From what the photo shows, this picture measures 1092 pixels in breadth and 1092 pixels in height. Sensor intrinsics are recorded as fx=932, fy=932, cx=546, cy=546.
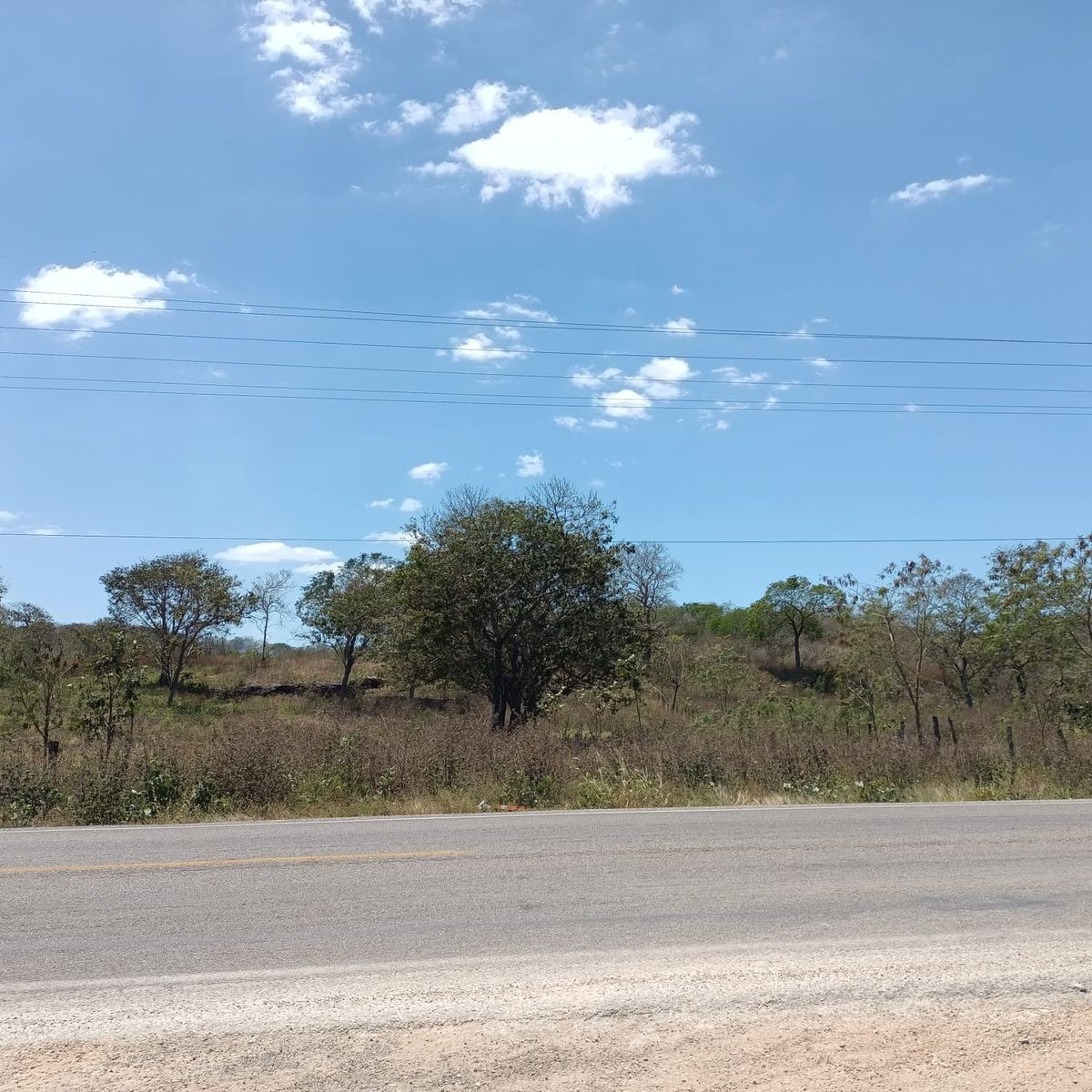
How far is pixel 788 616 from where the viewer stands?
67812 millimetres

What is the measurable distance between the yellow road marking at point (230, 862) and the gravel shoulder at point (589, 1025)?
319cm

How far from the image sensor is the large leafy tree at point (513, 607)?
2298cm

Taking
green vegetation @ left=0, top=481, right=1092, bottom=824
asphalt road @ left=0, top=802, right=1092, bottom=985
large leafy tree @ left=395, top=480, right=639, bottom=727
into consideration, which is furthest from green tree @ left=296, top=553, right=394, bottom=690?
asphalt road @ left=0, top=802, right=1092, bottom=985

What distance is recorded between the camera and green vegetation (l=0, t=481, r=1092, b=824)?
1329 cm

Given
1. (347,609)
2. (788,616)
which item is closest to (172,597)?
(347,609)

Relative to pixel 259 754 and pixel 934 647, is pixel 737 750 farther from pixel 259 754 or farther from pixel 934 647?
pixel 934 647

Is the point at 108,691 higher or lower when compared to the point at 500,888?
higher

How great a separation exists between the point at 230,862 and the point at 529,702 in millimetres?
15381

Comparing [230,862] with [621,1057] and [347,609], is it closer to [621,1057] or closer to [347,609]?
[621,1057]

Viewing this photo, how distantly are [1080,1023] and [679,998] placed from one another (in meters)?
1.95

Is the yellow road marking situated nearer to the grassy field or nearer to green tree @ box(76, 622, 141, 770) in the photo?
the grassy field

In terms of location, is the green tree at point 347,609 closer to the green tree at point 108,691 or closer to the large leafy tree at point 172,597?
the large leafy tree at point 172,597

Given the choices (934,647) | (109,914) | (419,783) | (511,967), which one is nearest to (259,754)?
(419,783)

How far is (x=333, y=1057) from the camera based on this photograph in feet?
13.8
